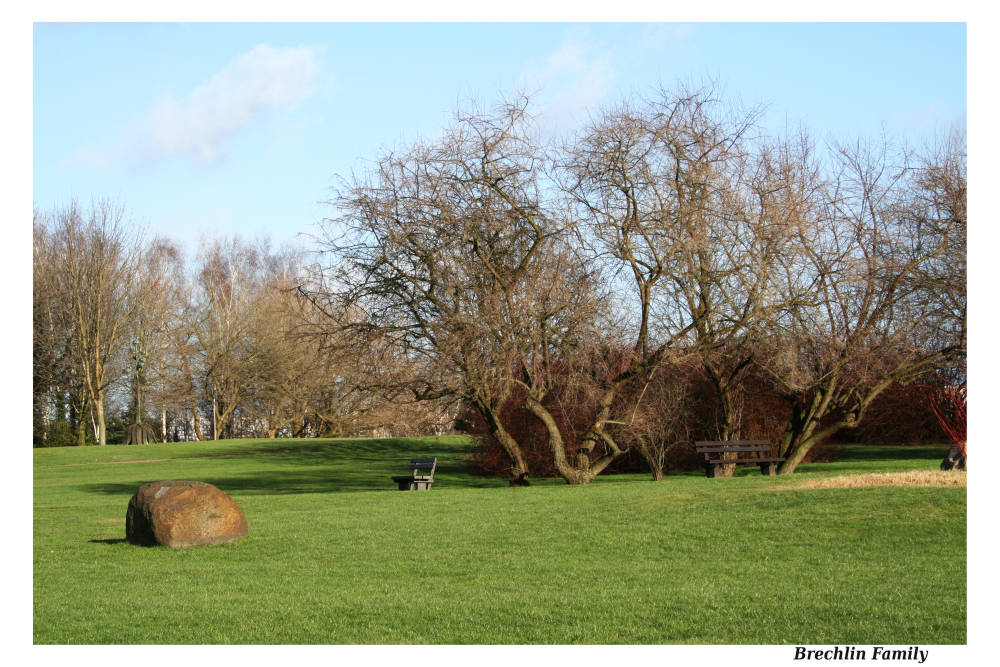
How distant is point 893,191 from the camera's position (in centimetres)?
2012

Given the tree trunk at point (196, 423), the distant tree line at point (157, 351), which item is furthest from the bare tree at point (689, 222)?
the tree trunk at point (196, 423)

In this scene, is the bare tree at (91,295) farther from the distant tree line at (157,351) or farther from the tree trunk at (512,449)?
the tree trunk at (512,449)

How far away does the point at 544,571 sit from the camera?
30.4 ft

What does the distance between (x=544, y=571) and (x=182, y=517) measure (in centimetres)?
509

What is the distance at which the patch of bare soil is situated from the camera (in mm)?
13195

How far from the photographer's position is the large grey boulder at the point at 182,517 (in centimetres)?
1154

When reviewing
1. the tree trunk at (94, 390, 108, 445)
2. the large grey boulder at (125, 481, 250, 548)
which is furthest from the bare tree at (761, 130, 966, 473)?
the tree trunk at (94, 390, 108, 445)

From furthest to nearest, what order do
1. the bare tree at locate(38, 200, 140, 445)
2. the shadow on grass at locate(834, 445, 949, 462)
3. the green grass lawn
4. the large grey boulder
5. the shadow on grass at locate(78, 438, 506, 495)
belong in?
the bare tree at locate(38, 200, 140, 445)
the shadow on grass at locate(834, 445, 949, 462)
the shadow on grass at locate(78, 438, 506, 495)
the large grey boulder
the green grass lawn

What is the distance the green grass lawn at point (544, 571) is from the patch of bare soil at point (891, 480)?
824mm

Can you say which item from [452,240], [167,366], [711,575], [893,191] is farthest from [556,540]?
[167,366]

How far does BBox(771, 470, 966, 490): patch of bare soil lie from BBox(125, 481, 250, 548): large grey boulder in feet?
27.3

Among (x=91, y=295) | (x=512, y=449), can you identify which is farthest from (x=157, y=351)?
(x=512, y=449)

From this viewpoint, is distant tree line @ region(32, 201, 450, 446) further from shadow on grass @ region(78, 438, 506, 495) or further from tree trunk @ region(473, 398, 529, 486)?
tree trunk @ region(473, 398, 529, 486)

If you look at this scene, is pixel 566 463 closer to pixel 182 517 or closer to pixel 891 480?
pixel 891 480
